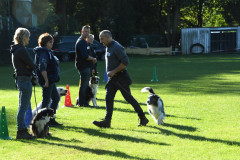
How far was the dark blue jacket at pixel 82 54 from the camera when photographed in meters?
9.96

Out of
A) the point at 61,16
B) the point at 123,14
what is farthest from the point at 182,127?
the point at 123,14

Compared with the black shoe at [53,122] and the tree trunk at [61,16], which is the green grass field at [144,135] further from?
the tree trunk at [61,16]

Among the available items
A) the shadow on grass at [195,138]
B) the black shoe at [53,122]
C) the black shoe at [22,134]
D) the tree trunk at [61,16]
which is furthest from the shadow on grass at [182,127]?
the tree trunk at [61,16]

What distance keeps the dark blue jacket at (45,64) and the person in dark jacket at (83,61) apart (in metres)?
2.27

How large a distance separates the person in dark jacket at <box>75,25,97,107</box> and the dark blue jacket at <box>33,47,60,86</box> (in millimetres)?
2269

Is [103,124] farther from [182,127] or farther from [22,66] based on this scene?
[22,66]

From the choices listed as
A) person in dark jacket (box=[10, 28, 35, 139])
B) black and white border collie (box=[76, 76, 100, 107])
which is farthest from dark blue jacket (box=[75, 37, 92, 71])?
person in dark jacket (box=[10, 28, 35, 139])

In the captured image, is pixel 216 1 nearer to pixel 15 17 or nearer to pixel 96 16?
pixel 96 16

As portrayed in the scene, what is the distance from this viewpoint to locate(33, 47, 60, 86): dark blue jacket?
7414mm

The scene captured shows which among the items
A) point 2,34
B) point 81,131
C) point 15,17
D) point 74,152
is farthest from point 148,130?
point 15,17

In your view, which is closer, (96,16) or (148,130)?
(148,130)

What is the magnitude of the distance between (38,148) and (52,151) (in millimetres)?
338

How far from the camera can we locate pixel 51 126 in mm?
8328

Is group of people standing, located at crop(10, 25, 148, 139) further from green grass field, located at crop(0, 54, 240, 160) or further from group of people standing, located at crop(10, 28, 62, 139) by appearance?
green grass field, located at crop(0, 54, 240, 160)
